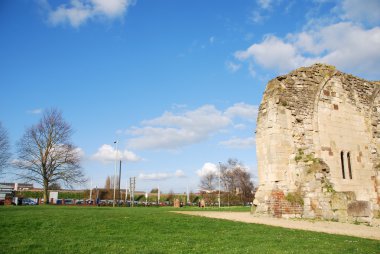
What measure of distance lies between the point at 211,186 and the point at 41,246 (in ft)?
257

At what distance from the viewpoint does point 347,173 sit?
702 inches

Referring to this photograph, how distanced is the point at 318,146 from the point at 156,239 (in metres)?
12.1

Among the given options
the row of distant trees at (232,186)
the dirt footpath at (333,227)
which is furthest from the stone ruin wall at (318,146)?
the row of distant trees at (232,186)

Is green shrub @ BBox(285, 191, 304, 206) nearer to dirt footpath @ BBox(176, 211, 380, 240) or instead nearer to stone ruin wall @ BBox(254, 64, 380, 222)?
stone ruin wall @ BBox(254, 64, 380, 222)

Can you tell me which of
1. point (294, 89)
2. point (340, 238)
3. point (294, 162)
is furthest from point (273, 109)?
point (340, 238)

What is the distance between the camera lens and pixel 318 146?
1692 cm

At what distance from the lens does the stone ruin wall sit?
1478 cm

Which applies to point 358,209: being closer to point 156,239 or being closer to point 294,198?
point 294,198

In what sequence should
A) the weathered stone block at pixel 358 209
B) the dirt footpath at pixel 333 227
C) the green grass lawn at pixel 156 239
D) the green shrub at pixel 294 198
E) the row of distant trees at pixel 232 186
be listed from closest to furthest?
the green grass lawn at pixel 156 239, the dirt footpath at pixel 333 227, the weathered stone block at pixel 358 209, the green shrub at pixel 294 198, the row of distant trees at pixel 232 186

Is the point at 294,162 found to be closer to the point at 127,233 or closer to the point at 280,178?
the point at 280,178

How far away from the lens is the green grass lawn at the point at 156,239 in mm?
6738

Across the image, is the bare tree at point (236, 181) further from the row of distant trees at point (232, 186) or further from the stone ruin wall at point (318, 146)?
the stone ruin wall at point (318, 146)

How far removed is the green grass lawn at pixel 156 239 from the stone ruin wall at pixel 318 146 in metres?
5.67

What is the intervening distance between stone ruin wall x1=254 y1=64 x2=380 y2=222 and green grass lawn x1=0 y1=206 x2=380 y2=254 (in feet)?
18.6
